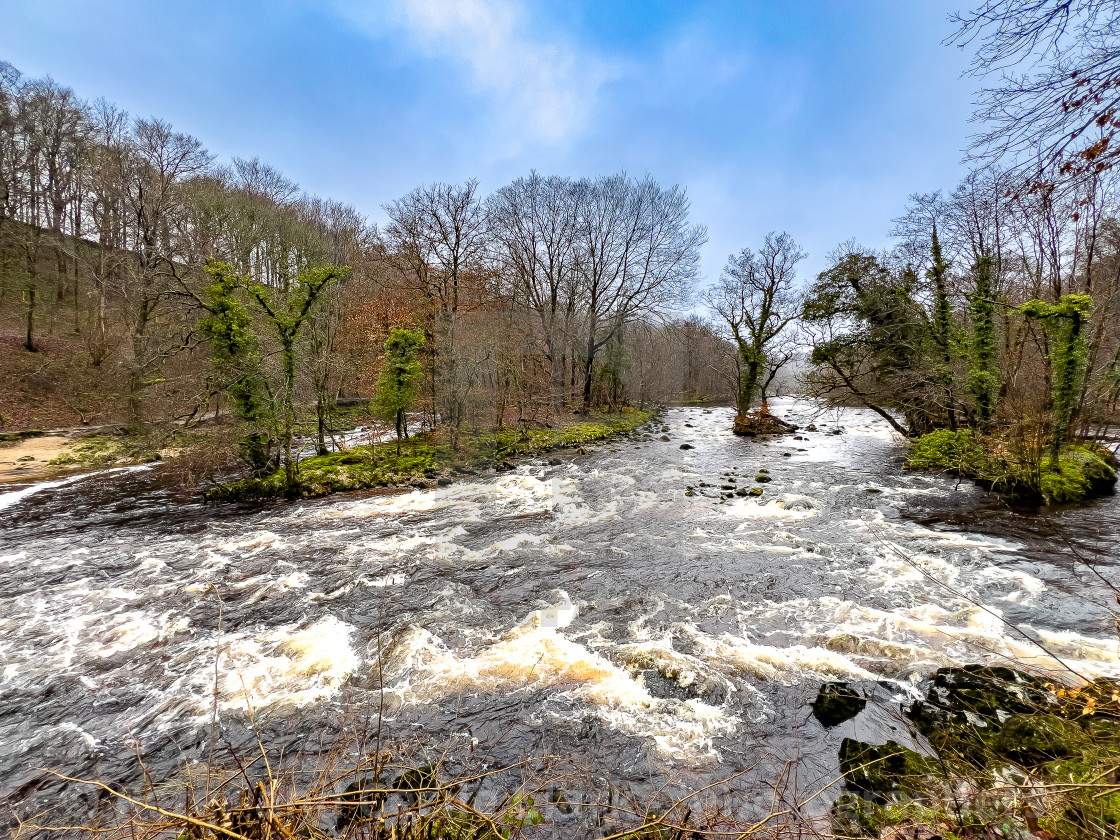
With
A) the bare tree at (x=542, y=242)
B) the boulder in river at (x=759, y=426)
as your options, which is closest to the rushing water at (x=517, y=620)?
the boulder in river at (x=759, y=426)

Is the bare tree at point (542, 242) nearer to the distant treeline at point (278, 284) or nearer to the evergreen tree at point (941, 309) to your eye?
the distant treeline at point (278, 284)

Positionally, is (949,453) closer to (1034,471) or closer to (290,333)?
(1034,471)

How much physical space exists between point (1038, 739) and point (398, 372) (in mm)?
15087

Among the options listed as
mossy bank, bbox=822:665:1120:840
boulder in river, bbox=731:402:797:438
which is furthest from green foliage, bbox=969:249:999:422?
mossy bank, bbox=822:665:1120:840

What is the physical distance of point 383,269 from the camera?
18531 millimetres

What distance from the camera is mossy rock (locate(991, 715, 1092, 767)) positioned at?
131 inches

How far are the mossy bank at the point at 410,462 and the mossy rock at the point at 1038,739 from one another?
12135 millimetres

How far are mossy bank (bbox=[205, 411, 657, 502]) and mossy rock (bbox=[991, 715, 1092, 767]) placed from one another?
1214 centimetres

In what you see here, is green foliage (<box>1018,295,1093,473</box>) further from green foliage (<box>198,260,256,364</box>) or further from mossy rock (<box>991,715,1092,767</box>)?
green foliage (<box>198,260,256,364</box>)

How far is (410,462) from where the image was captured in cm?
1438

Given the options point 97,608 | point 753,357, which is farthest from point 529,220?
point 97,608

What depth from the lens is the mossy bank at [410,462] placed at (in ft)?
38.2

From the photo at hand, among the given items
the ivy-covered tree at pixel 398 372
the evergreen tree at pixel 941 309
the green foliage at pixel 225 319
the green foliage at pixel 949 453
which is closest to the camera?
the green foliage at pixel 225 319

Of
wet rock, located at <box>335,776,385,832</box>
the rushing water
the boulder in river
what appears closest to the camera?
wet rock, located at <box>335,776,385,832</box>
